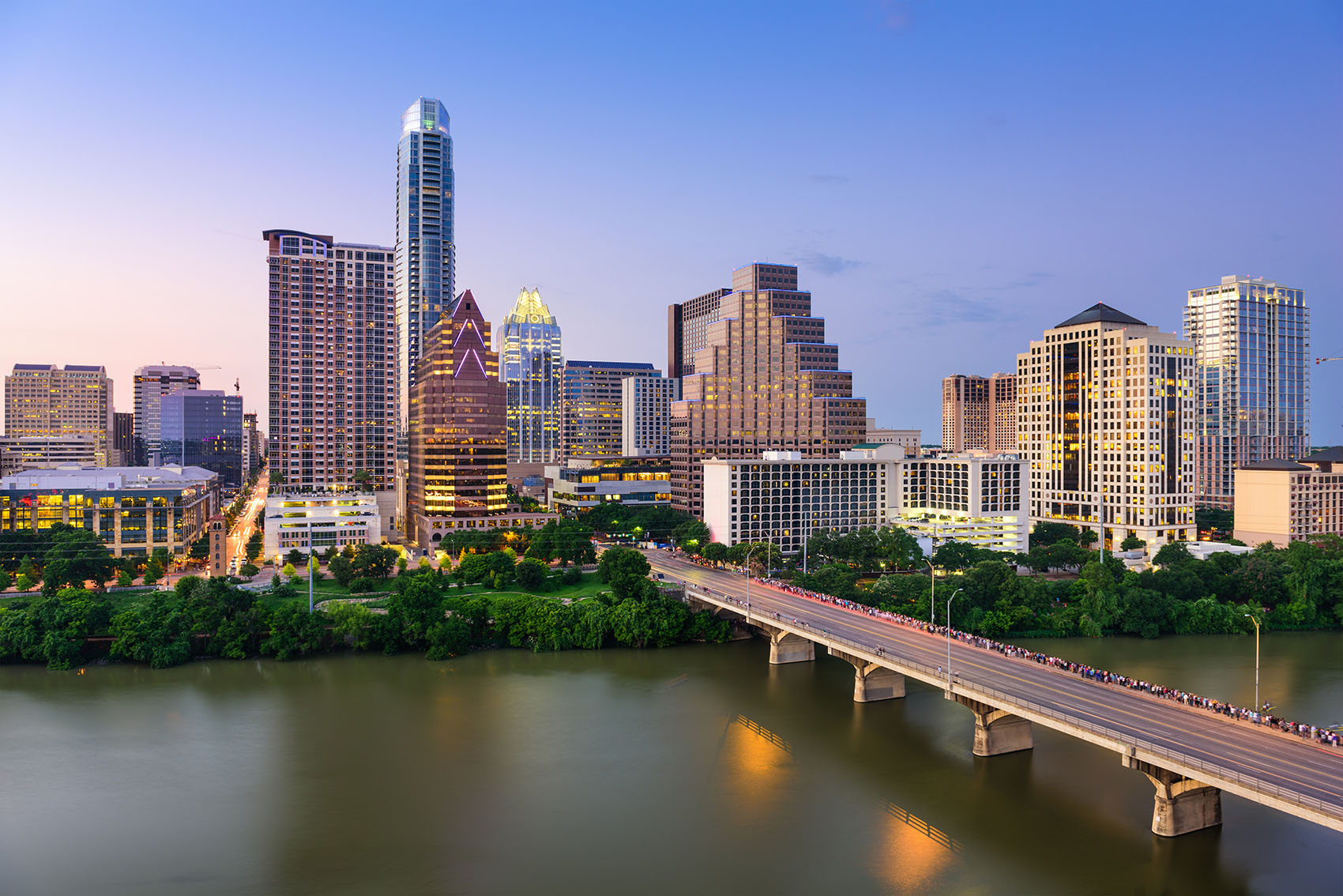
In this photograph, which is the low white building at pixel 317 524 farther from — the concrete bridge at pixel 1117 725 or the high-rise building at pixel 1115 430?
the high-rise building at pixel 1115 430

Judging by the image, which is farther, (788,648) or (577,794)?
(788,648)

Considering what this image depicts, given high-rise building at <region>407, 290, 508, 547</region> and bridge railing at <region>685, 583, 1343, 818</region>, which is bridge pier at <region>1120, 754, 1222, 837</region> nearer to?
bridge railing at <region>685, 583, 1343, 818</region>

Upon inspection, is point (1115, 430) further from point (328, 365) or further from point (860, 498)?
point (328, 365)

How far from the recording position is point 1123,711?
1987 inches

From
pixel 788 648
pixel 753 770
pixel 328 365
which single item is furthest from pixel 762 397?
pixel 753 770

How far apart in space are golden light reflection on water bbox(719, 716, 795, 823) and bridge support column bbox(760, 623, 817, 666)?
1532 cm

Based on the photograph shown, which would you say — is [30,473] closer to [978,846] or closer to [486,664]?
[486,664]

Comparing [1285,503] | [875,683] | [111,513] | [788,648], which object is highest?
[111,513]

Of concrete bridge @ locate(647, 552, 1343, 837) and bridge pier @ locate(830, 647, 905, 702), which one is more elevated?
concrete bridge @ locate(647, 552, 1343, 837)

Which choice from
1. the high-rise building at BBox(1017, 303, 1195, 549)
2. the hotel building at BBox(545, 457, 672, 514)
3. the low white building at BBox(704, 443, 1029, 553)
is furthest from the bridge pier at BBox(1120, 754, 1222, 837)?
the hotel building at BBox(545, 457, 672, 514)

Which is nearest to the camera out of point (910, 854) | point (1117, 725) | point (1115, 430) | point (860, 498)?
point (910, 854)

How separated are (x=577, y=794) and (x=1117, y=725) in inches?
1124

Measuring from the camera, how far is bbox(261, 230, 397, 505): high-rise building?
599ft

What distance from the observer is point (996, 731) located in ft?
184
